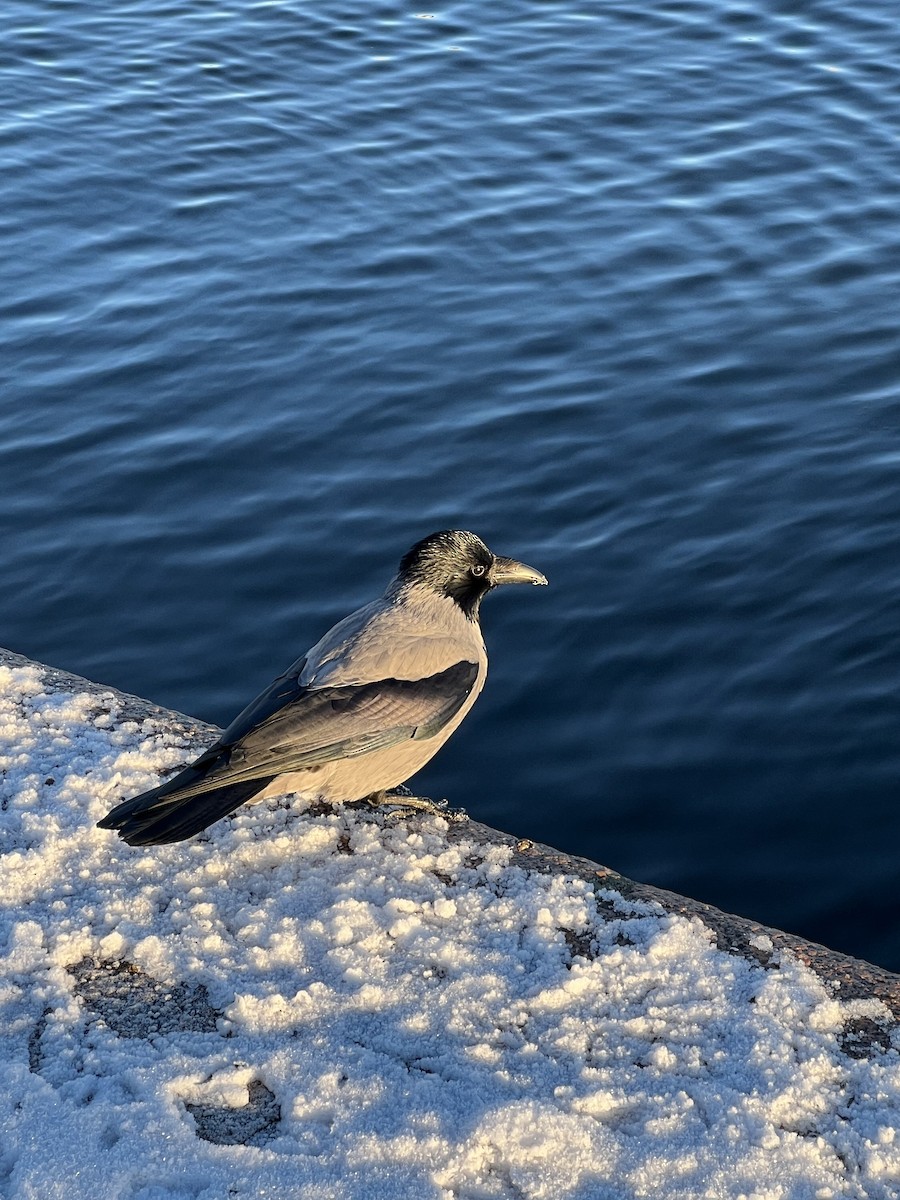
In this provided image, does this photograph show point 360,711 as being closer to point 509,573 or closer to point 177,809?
point 177,809

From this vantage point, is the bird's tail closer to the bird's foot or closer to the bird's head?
the bird's foot

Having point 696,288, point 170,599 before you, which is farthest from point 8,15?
point 170,599

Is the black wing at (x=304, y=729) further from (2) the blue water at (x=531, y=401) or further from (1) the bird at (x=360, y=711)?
(2) the blue water at (x=531, y=401)

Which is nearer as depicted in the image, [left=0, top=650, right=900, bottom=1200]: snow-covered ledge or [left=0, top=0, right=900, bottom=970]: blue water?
[left=0, top=650, right=900, bottom=1200]: snow-covered ledge

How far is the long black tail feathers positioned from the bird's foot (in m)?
0.69

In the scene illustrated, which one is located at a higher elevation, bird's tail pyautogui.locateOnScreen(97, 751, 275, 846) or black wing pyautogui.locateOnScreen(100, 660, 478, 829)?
black wing pyautogui.locateOnScreen(100, 660, 478, 829)

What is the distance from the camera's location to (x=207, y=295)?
1134 cm

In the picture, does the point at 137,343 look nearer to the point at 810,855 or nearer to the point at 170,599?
the point at 170,599

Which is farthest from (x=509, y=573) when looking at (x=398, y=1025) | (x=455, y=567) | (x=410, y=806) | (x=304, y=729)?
(x=398, y=1025)

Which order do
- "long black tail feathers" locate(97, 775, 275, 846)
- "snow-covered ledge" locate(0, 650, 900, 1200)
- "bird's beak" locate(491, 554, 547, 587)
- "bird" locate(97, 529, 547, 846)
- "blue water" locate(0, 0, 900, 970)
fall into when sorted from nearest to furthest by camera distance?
"snow-covered ledge" locate(0, 650, 900, 1200) < "long black tail feathers" locate(97, 775, 275, 846) < "bird" locate(97, 529, 547, 846) < "bird's beak" locate(491, 554, 547, 587) < "blue water" locate(0, 0, 900, 970)

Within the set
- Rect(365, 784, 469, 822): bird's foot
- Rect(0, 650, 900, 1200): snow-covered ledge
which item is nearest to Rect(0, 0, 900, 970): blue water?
Rect(365, 784, 469, 822): bird's foot

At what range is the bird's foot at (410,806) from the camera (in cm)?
542

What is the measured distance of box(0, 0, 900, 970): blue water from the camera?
273 inches

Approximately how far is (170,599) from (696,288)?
5.00 meters
